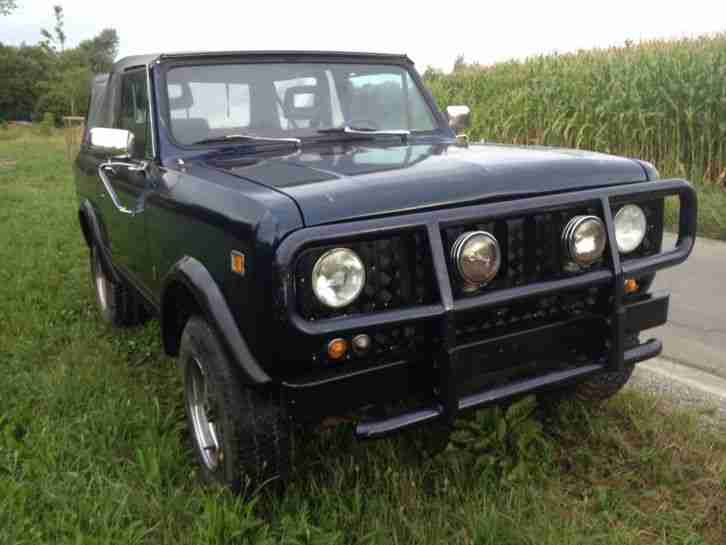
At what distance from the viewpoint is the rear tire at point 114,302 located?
14.8 feet

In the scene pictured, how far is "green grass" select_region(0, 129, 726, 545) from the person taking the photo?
2416 millimetres

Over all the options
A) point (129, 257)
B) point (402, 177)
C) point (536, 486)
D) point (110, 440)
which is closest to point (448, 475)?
point (536, 486)

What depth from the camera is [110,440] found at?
3043mm

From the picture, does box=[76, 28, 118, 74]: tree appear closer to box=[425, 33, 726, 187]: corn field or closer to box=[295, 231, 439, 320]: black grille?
box=[425, 33, 726, 187]: corn field

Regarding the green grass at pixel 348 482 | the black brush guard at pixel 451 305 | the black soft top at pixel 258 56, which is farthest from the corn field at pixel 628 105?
the black brush guard at pixel 451 305

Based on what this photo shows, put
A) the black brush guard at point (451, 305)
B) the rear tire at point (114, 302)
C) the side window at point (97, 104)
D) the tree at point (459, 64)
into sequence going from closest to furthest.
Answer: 1. the black brush guard at point (451, 305)
2. the rear tire at point (114, 302)
3. the side window at point (97, 104)
4. the tree at point (459, 64)

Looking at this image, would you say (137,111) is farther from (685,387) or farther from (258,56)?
(685,387)

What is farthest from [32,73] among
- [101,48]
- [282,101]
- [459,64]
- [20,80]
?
[282,101]

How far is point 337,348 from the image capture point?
2.14m

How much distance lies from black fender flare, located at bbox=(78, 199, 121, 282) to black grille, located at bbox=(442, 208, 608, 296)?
262cm

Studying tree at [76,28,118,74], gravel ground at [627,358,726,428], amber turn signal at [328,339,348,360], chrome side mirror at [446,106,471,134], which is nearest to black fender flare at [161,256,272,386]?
amber turn signal at [328,339,348,360]

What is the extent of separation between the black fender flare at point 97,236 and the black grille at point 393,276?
244cm

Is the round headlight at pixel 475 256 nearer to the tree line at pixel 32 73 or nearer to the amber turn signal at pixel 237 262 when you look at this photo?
the amber turn signal at pixel 237 262

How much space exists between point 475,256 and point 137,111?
7.09ft
